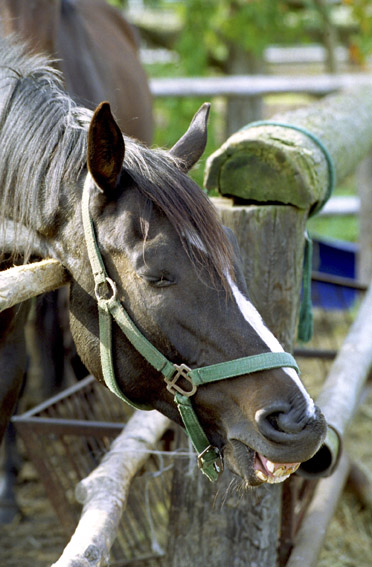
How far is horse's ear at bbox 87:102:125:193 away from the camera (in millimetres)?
1511

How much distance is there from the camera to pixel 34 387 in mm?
4547

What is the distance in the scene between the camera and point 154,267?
59.9 inches

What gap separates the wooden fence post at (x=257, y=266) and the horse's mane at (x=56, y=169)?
286 millimetres

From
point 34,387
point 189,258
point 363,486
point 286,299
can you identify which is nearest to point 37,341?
point 34,387

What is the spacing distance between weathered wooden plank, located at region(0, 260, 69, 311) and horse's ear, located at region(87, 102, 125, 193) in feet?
0.81

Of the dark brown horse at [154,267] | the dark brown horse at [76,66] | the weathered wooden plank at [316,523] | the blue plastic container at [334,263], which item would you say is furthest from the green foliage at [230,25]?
the dark brown horse at [154,267]

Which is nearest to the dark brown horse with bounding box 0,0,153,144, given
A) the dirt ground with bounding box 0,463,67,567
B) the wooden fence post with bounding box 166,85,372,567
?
the wooden fence post with bounding box 166,85,372,567

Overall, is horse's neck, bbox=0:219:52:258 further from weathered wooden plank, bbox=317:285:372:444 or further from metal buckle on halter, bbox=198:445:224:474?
weathered wooden plank, bbox=317:285:372:444

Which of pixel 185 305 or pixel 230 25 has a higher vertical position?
pixel 185 305

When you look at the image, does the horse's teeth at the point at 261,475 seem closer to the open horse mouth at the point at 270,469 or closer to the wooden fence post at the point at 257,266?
the open horse mouth at the point at 270,469

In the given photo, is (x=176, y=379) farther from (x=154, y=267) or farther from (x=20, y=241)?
(x=20, y=241)

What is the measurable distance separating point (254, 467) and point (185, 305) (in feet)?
1.25

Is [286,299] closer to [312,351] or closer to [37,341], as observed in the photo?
[312,351]

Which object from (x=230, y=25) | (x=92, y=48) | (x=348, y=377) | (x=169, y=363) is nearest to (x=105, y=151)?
(x=169, y=363)
